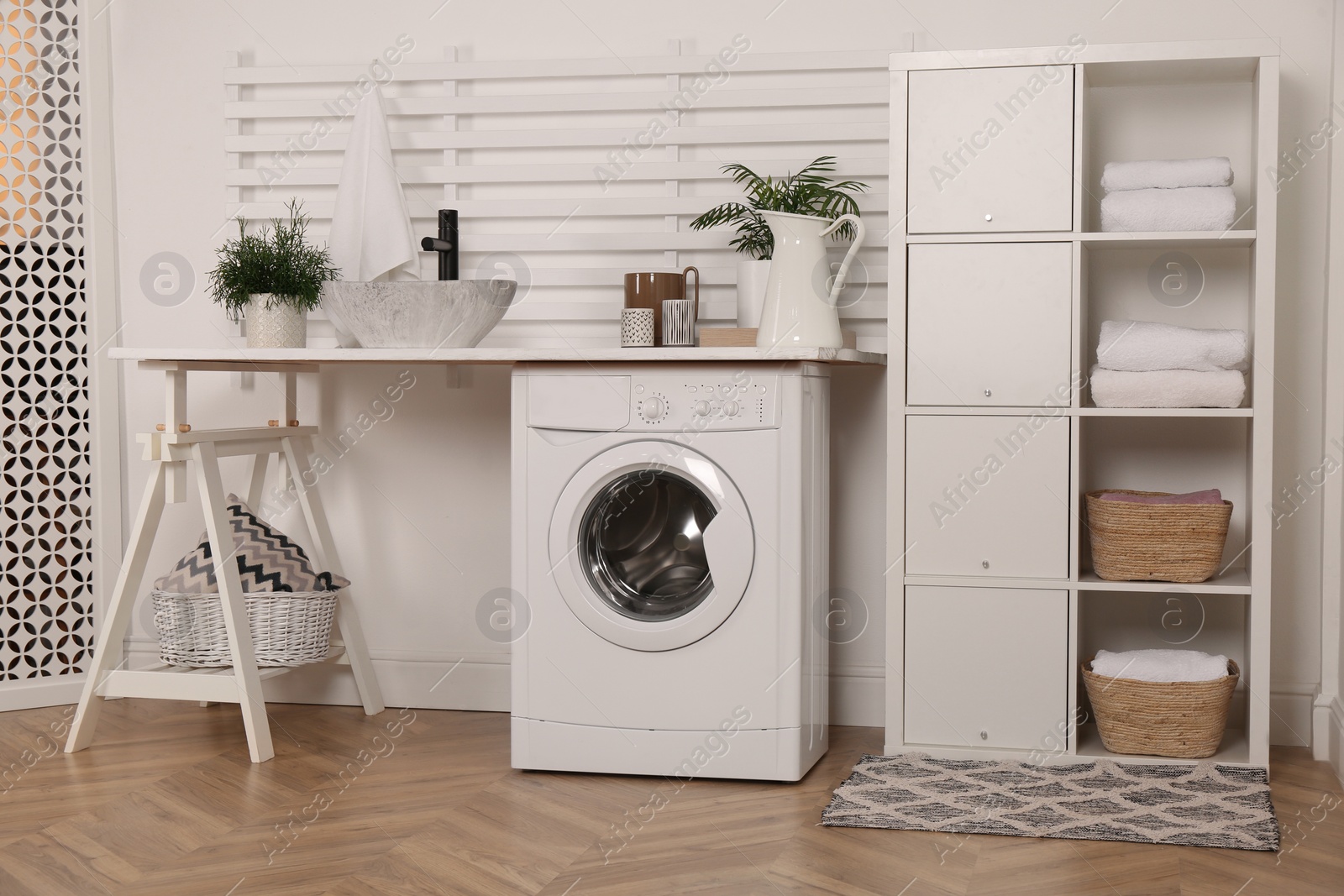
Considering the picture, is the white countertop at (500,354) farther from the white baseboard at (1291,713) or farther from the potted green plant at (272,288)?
the white baseboard at (1291,713)

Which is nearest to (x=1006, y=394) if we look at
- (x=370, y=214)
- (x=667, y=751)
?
(x=667, y=751)

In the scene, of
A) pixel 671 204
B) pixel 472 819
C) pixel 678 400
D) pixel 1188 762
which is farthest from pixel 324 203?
pixel 1188 762

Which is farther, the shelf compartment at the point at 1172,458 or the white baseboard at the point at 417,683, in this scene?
the white baseboard at the point at 417,683

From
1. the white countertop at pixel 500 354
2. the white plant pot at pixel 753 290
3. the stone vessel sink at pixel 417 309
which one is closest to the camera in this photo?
the white countertop at pixel 500 354

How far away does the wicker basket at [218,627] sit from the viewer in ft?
8.44

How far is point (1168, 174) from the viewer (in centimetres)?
237

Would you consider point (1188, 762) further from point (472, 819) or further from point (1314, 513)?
point (472, 819)

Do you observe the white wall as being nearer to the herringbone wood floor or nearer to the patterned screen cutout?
the patterned screen cutout

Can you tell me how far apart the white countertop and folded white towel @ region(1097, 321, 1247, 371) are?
20.0 inches

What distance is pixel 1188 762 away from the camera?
2348 millimetres

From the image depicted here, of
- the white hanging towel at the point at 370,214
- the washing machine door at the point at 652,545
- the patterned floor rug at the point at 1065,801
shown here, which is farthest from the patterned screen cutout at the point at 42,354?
the patterned floor rug at the point at 1065,801

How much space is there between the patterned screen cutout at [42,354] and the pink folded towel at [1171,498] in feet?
8.44

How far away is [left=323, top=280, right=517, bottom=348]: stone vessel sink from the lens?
7.99 feet

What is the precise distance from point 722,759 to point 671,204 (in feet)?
4.38
